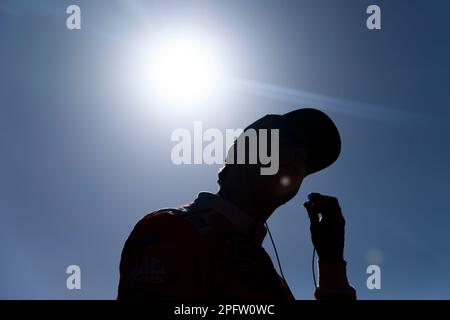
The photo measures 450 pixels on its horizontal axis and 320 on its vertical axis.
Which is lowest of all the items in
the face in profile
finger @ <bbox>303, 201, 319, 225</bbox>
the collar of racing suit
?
finger @ <bbox>303, 201, 319, 225</bbox>

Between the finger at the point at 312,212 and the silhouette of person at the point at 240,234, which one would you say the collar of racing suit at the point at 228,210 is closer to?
the silhouette of person at the point at 240,234

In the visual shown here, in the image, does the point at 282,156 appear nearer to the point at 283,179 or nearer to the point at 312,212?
the point at 283,179

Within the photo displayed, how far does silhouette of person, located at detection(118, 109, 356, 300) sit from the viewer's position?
5.99 ft

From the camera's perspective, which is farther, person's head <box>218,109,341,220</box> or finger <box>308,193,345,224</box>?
finger <box>308,193,345,224</box>

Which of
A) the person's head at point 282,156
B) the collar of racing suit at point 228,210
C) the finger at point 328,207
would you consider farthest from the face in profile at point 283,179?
the finger at point 328,207

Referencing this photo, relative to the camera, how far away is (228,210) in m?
2.49

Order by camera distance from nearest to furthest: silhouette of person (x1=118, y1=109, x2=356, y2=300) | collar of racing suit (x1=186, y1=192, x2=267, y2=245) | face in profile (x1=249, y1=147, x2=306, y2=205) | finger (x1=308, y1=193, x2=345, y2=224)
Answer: silhouette of person (x1=118, y1=109, x2=356, y2=300)
collar of racing suit (x1=186, y1=192, x2=267, y2=245)
face in profile (x1=249, y1=147, x2=306, y2=205)
finger (x1=308, y1=193, x2=345, y2=224)

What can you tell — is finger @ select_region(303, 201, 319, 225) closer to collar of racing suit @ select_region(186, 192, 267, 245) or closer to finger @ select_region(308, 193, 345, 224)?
finger @ select_region(308, 193, 345, 224)

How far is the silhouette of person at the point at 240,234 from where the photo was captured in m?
1.82

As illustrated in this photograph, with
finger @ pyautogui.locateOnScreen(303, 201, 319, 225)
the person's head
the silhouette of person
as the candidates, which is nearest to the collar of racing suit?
the silhouette of person

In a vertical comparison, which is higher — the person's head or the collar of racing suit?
the person's head

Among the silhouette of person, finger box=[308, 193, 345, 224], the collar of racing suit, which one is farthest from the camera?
finger box=[308, 193, 345, 224]

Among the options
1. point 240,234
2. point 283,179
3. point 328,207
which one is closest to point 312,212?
point 328,207
